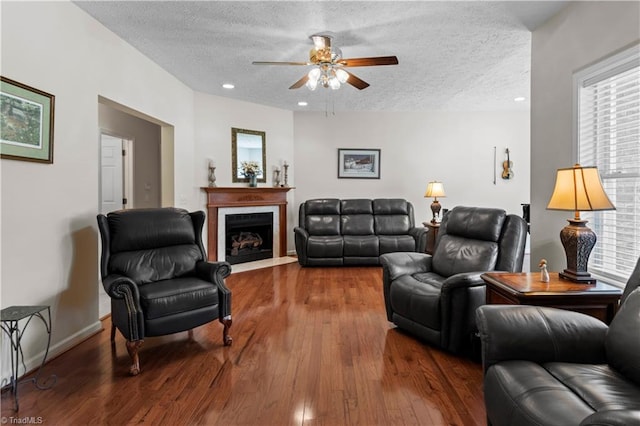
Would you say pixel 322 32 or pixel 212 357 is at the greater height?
pixel 322 32

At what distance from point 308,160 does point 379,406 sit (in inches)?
202

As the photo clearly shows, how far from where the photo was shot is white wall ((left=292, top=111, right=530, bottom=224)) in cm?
649

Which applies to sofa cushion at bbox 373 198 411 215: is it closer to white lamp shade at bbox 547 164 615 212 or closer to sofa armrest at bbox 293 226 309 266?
sofa armrest at bbox 293 226 309 266

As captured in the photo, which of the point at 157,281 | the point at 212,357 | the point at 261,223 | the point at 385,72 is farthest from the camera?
the point at 261,223

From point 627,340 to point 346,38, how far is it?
10.0 feet

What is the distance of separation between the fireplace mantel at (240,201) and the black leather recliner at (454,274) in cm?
317

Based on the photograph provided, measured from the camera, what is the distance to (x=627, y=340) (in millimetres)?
1387

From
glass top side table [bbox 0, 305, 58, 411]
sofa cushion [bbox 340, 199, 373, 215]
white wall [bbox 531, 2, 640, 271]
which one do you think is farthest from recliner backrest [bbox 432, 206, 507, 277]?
glass top side table [bbox 0, 305, 58, 411]

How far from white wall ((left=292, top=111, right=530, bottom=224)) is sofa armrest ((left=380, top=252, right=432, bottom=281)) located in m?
3.42

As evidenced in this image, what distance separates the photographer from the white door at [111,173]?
17.6 ft

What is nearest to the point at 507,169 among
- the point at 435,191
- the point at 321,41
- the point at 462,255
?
the point at 435,191

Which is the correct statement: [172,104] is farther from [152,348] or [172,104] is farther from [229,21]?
[152,348]

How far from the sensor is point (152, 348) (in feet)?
8.79

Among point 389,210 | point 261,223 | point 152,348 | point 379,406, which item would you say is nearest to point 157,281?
point 152,348
